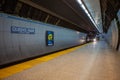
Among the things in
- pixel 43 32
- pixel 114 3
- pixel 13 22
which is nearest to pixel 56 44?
pixel 43 32

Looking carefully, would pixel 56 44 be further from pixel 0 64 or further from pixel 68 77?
pixel 68 77

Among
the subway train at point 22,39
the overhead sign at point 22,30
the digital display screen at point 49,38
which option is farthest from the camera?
the digital display screen at point 49,38

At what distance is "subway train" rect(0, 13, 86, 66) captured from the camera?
7.18 metres

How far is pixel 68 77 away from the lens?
5.56 meters

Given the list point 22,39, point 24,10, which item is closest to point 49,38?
point 24,10

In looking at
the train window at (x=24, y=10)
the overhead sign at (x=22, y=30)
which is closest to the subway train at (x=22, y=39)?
the overhead sign at (x=22, y=30)

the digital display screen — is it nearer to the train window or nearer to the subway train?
the subway train

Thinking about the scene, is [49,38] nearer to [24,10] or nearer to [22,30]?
[24,10]

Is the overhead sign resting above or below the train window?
below

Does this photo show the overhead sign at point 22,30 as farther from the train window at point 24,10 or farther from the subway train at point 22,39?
the train window at point 24,10

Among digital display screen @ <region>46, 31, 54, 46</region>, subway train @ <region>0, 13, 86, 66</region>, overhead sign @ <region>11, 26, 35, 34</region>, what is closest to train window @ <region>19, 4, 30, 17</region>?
subway train @ <region>0, 13, 86, 66</region>

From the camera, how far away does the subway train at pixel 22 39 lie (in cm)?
718

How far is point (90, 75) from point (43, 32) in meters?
6.25

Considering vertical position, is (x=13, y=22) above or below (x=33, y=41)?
above
